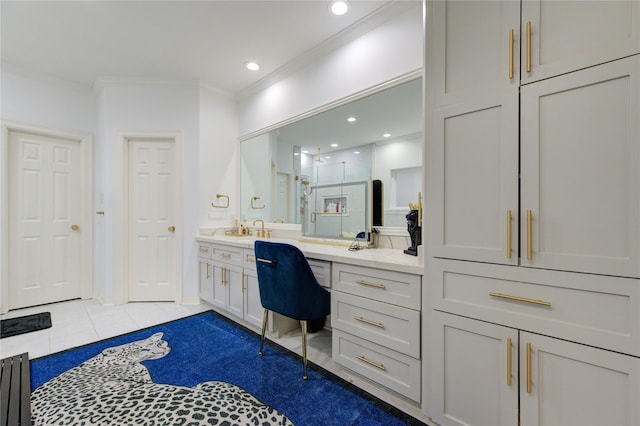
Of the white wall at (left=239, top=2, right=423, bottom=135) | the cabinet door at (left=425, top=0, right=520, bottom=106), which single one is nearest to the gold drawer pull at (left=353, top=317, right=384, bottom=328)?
the cabinet door at (left=425, top=0, right=520, bottom=106)

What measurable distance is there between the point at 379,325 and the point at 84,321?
118 inches

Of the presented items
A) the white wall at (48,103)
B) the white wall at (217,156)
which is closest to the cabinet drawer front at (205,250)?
the white wall at (217,156)

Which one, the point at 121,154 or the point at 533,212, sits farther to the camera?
the point at 121,154

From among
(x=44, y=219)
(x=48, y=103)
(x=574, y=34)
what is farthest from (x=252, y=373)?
(x=48, y=103)

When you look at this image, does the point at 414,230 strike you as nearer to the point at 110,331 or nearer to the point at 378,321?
the point at 378,321

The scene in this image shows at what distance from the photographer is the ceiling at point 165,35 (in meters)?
2.14

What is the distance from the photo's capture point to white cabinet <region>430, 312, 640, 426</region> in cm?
98

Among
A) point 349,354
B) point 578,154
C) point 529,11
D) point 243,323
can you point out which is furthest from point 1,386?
point 529,11

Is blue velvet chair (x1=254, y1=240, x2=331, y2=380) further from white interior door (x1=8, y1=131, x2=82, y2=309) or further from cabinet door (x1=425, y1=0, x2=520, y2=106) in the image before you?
white interior door (x1=8, y1=131, x2=82, y2=309)

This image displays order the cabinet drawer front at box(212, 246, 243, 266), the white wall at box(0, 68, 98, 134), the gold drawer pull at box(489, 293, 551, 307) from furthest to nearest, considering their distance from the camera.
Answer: the white wall at box(0, 68, 98, 134), the cabinet drawer front at box(212, 246, 243, 266), the gold drawer pull at box(489, 293, 551, 307)

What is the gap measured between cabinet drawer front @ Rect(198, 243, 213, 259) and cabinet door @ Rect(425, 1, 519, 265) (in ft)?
8.11

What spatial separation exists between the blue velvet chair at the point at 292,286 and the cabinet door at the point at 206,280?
1.36 meters

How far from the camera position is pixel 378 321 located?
1604 mm

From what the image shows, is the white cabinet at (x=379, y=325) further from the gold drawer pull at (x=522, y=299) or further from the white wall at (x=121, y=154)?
the white wall at (x=121, y=154)
